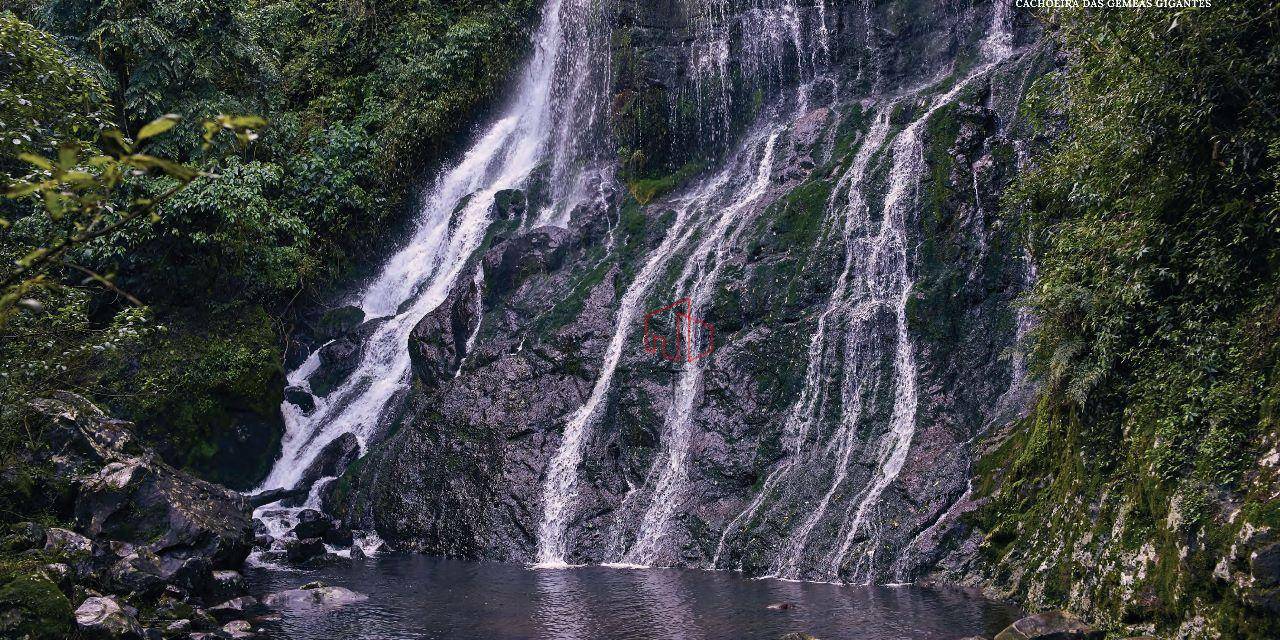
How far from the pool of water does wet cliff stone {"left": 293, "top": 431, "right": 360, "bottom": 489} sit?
447 cm

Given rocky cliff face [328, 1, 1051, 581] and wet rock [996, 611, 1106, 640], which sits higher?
rocky cliff face [328, 1, 1051, 581]

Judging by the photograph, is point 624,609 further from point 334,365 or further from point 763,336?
point 334,365

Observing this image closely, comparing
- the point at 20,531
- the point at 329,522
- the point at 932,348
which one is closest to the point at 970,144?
the point at 932,348

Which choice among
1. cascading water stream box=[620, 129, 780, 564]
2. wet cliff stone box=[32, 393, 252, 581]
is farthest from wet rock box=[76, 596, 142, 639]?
cascading water stream box=[620, 129, 780, 564]

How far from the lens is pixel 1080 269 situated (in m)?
9.84

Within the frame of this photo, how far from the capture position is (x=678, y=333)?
688 inches

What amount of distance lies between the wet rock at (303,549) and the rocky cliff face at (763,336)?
60.4 inches

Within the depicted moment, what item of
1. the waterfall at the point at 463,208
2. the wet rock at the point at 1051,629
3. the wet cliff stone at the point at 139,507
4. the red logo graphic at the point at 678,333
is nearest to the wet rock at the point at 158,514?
the wet cliff stone at the point at 139,507

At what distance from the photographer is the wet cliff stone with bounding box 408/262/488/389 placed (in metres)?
19.0

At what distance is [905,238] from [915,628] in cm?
891

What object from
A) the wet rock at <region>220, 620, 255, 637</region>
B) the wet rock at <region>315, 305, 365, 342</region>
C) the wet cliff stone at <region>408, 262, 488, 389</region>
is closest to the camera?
the wet rock at <region>220, 620, 255, 637</region>

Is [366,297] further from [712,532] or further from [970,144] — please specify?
[970,144]

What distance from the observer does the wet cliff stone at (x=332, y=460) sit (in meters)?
18.6

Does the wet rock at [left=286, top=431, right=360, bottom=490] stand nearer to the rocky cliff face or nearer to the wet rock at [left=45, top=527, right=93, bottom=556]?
the rocky cliff face
